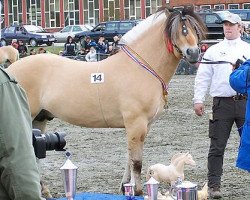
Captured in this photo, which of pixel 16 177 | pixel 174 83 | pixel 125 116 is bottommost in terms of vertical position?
pixel 174 83

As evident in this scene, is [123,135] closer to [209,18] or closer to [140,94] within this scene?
[140,94]

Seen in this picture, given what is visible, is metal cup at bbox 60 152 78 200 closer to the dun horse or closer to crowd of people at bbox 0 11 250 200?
crowd of people at bbox 0 11 250 200

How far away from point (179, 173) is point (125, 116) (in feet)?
3.32

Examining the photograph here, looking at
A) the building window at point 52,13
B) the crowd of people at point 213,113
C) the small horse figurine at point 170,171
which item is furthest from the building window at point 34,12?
the small horse figurine at point 170,171

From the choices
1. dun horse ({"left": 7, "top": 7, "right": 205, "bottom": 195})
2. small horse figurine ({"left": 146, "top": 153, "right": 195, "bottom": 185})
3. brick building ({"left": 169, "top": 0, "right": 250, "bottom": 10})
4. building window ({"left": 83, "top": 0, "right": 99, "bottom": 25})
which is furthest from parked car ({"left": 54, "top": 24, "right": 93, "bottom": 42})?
small horse figurine ({"left": 146, "top": 153, "right": 195, "bottom": 185})

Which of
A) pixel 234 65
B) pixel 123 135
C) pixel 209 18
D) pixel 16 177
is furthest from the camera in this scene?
pixel 209 18

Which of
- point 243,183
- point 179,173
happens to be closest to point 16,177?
point 179,173

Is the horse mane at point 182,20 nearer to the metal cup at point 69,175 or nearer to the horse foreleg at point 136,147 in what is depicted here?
the horse foreleg at point 136,147

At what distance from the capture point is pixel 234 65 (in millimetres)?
7191

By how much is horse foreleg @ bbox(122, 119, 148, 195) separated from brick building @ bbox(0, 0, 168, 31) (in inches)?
2363

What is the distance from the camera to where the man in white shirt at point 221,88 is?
23.7ft

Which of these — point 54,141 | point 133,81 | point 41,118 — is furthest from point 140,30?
point 54,141

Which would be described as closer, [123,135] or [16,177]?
[16,177]

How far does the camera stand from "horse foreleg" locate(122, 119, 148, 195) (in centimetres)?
726
